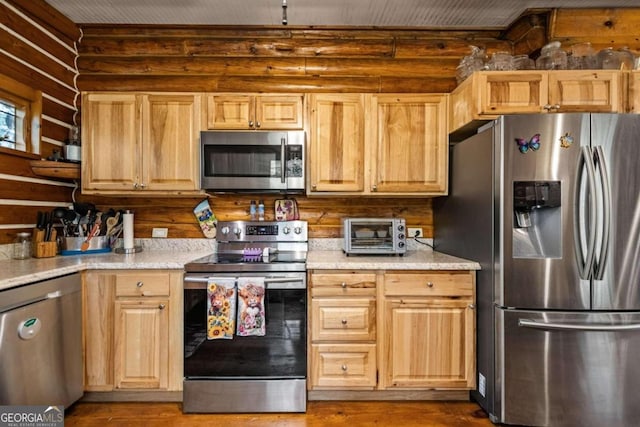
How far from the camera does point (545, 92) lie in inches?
81.4

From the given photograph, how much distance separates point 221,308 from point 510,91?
7.22 ft

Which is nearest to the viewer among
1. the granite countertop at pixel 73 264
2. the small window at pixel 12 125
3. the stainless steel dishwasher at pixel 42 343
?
the stainless steel dishwasher at pixel 42 343

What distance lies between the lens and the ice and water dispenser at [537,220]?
1.83 metres

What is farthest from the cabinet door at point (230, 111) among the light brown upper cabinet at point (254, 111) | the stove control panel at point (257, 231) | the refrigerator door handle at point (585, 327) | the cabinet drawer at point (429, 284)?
the refrigerator door handle at point (585, 327)

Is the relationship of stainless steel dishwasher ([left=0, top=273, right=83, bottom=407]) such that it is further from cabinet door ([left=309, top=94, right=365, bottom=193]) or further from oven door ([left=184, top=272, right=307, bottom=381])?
cabinet door ([left=309, top=94, right=365, bottom=193])

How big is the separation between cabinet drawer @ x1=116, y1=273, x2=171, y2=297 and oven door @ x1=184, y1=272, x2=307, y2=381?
161mm

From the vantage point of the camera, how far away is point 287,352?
2.05 m

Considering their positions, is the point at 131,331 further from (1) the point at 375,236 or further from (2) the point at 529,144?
(2) the point at 529,144

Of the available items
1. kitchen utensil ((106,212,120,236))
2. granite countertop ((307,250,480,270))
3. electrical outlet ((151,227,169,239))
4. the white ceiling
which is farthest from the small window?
granite countertop ((307,250,480,270))

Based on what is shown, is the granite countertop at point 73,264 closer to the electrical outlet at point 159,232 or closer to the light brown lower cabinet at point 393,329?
the electrical outlet at point 159,232

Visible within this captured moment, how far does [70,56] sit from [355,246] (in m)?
2.65

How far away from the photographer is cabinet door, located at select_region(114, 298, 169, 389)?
2.06 metres

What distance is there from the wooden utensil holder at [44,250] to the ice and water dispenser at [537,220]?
291cm

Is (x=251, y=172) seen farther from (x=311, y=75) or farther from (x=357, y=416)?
(x=357, y=416)
